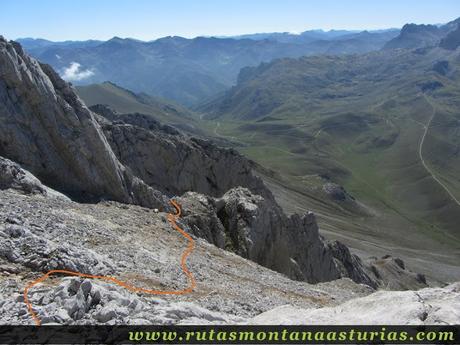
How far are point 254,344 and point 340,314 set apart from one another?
13.7 feet

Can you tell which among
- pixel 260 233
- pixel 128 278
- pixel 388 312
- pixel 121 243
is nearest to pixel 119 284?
pixel 128 278

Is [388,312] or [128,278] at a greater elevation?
[388,312]

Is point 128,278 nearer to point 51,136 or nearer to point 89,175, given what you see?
point 89,175

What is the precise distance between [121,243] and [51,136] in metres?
19.7

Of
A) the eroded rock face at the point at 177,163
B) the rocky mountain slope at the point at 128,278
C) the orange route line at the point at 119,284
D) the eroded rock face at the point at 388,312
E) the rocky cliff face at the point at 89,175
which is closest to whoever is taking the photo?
the orange route line at the point at 119,284

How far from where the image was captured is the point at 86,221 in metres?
33.5

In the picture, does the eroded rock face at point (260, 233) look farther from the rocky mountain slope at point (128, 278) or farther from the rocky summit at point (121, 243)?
the rocky mountain slope at point (128, 278)

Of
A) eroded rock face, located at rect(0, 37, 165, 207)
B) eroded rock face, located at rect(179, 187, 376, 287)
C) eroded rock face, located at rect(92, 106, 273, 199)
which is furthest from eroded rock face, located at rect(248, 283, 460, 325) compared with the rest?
eroded rock face, located at rect(92, 106, 273, 199)

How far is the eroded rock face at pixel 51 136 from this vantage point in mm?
43312

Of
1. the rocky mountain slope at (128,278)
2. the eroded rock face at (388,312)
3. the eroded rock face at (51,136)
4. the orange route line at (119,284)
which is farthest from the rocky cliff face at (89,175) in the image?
the eroded rock face at (388,312)

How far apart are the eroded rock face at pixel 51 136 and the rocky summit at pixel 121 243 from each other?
11cm

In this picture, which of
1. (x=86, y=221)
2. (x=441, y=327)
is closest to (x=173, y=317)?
(x=441, y=327)

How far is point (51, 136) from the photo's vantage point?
4631 centimetres

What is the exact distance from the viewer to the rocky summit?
61.1ft
